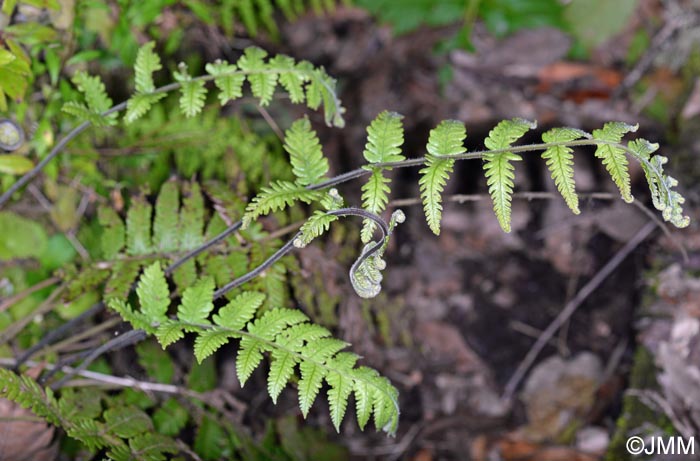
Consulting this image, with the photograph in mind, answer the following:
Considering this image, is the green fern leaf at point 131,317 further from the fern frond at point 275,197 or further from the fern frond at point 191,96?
the fern frond at point 191,96

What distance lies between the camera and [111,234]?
2.38m

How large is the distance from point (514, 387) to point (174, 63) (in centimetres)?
255

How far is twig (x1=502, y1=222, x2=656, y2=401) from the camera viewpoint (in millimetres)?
3307

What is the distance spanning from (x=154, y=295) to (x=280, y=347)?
1.56 ft

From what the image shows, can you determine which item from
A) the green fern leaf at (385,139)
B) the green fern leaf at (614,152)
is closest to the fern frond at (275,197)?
the green fern leaf at (385,139)

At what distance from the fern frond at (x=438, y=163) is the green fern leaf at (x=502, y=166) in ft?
0.30

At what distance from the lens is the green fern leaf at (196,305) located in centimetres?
190

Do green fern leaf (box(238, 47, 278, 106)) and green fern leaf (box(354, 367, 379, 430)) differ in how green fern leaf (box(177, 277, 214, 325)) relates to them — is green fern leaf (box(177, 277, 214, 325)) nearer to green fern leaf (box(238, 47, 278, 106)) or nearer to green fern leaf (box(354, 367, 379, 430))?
green fern leaf (box(354, 367, 379, 430))

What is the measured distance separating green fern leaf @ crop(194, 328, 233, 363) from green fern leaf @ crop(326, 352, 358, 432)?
1.10ft

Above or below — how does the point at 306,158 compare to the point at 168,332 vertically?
above

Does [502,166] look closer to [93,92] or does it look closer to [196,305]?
[196,305]

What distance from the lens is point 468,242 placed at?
12.0 feet

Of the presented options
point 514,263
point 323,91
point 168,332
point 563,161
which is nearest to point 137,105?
point 323,91

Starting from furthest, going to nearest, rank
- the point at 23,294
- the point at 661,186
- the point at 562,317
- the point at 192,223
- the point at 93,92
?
the point at 562,317 < the point at 23,294 < the point at 192,223 < the point at 93,92 < the point at 661,186
